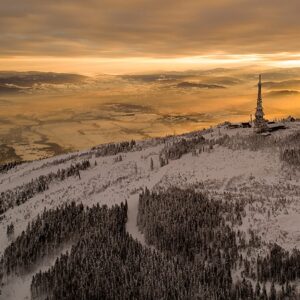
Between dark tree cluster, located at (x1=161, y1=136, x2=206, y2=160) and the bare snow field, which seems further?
dark tree cluster, located at (x1=161, y1=136, x2=206, y2=160)

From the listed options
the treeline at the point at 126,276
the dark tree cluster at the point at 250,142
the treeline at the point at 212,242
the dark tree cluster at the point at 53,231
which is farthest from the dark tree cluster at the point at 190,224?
the dark tree cluster at the point at 250,142

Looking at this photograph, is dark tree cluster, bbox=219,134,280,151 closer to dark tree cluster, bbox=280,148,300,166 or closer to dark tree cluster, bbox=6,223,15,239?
dark tree cluster, bbox=280,148,300,166

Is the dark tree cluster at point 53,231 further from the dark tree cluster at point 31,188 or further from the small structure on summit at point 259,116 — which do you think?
the small structure on summit at point 259,116

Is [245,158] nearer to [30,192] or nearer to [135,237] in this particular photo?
[135,237]

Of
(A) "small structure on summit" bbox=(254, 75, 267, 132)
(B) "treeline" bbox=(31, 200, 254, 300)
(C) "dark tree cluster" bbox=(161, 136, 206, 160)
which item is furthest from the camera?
(A) "small structure on summit" bbox=(254, 75, 267, 132)

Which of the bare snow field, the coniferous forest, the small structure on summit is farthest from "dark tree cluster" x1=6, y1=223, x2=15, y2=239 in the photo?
the small structure on summit

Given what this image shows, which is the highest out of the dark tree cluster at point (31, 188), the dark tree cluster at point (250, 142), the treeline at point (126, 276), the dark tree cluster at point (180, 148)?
the dark tree cluster at point (250, 142)
